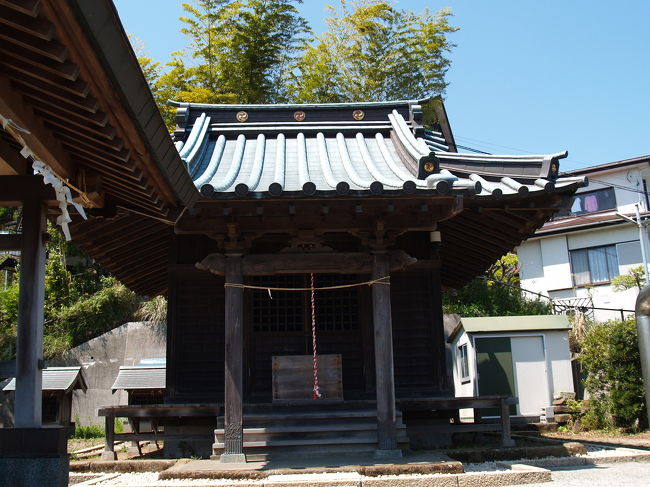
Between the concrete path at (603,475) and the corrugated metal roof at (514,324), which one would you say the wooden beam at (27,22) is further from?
the corrugated metal roof at (514,324)

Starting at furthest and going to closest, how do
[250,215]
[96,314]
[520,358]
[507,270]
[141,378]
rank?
[507,270]
[96,314]
[520,358]
[141,378]
[250,215]

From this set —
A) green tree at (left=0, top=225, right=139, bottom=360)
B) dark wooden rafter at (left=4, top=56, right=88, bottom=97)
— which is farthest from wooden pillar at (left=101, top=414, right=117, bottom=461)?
green tree at (left=0, top=225, right=139, bottom=360)

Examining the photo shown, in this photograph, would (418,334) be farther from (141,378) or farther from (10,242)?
(141,378)

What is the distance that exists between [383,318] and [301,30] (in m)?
19.4

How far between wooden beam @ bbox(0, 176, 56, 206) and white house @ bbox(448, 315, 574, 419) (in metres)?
12.2

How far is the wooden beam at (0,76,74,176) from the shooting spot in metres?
4.43

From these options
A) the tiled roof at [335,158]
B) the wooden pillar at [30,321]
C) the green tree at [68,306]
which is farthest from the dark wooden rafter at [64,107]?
the green tree at [68,306]

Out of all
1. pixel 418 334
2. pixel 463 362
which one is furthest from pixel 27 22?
pixel 463 362

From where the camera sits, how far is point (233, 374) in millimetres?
8531

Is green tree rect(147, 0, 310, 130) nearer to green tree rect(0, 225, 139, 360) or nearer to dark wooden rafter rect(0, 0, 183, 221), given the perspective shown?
green tree rect(0, 225, 139, 360)

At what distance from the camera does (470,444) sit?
10.4 meters

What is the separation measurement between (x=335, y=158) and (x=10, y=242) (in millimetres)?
5950

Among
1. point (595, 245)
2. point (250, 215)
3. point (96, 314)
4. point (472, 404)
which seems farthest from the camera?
point (595, 245)

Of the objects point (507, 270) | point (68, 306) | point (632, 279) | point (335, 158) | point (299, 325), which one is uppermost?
point (507, 270)
